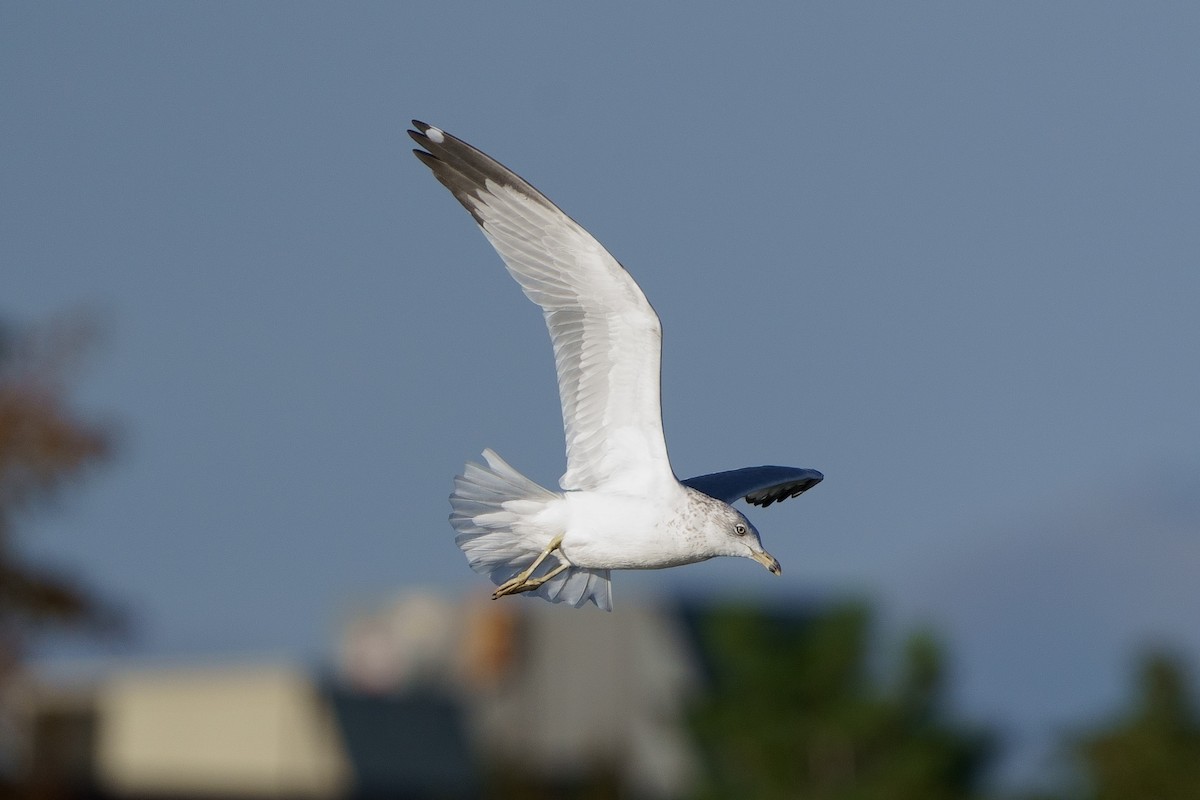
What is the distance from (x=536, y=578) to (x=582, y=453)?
481mm

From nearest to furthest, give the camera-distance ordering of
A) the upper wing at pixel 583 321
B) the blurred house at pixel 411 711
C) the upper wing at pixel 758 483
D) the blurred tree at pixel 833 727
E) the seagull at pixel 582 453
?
the seagull at pixel 582 453 < the upper wing at pixel 583 321 < the upper wing at pixel 758 483 < the blurred tree at pixel 833 727 < the blurred house at pixel 411 711

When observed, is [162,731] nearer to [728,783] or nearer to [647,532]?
[728,783]

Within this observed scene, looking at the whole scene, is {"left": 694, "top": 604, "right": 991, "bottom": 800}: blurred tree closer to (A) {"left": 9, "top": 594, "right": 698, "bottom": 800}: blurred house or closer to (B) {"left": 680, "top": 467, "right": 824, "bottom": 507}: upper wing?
(A) {"left": 9, "top": 594, "right": 698, "bottom": 800}: blurred house

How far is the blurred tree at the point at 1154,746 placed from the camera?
89.8ft

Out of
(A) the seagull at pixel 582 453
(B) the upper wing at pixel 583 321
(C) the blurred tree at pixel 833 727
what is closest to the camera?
(A) the seagull at pixel 582 453

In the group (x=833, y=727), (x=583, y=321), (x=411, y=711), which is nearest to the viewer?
(x=583, y=321)

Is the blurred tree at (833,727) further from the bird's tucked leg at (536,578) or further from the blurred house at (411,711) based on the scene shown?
the bird's tucked leg at (536,578)

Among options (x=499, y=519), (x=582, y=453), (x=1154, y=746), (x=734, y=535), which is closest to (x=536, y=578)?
(x=499, y=519)

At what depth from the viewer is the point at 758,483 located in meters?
8.95

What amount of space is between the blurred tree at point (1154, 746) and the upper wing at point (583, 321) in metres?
20.8

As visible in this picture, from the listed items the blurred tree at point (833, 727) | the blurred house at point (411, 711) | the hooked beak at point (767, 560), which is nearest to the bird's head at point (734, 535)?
the hooked beak at point (767, 560)

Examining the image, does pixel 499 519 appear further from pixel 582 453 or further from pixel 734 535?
pixel 734 535

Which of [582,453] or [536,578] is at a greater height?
[582,453]

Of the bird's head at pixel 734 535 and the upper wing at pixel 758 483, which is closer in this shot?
the bird's head at pixel 734 535
